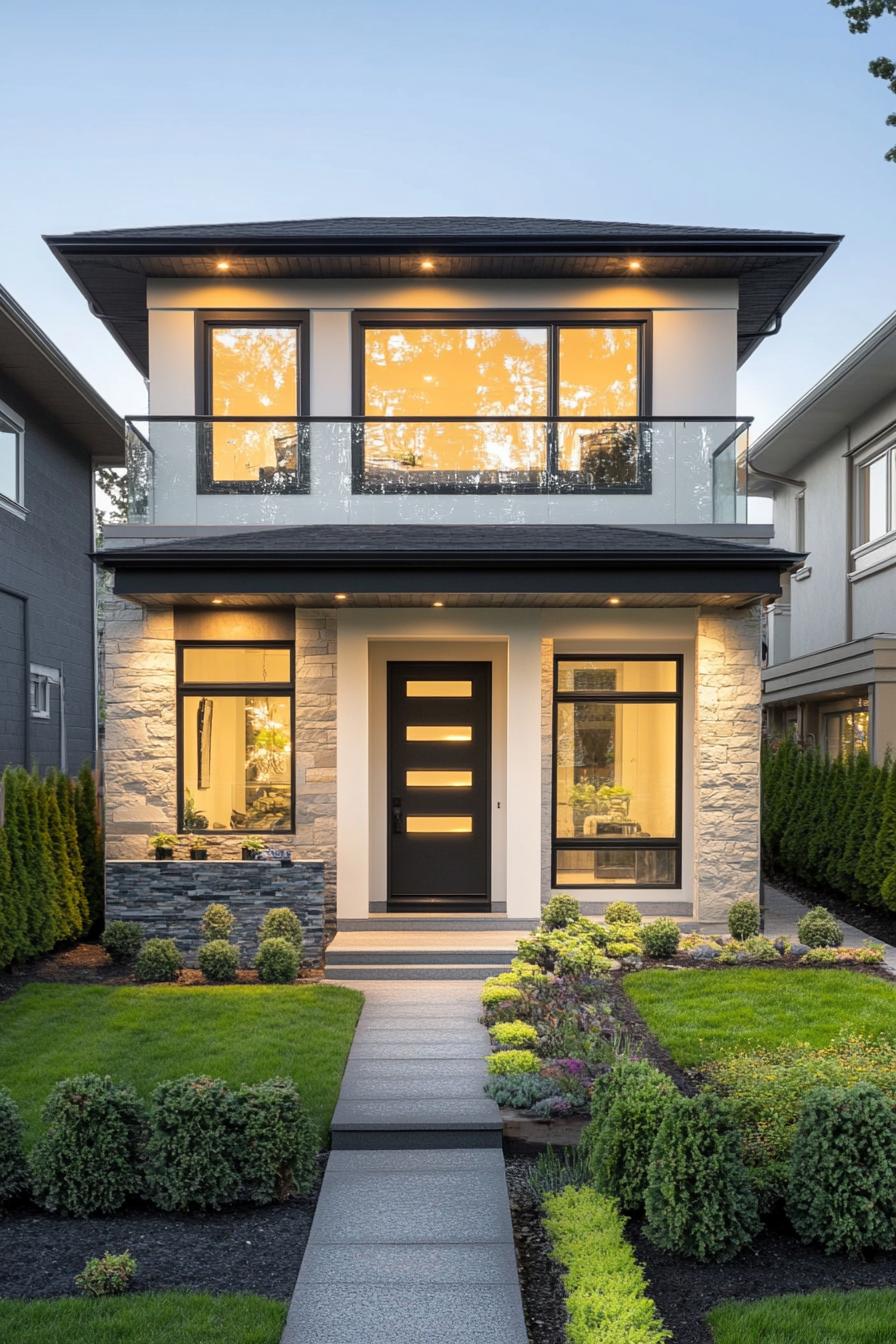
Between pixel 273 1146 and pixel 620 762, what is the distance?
646 cm

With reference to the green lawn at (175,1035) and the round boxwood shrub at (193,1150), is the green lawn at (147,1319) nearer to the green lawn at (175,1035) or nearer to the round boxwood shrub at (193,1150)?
the round boxwood shrub at (193,1150)

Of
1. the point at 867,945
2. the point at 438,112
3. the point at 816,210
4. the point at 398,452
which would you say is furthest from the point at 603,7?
the point at 816,210

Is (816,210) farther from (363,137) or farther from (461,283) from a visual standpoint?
(461,283)

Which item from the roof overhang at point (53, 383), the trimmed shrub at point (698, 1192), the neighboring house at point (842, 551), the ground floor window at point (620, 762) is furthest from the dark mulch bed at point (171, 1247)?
the neighboring house at point (842, 551)

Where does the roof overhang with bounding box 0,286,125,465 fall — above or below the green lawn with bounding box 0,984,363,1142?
above

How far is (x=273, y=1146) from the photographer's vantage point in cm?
459

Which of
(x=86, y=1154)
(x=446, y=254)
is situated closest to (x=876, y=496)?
(x=446, y=254)

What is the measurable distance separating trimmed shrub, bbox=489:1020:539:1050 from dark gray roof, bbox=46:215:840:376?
6414 millimetres

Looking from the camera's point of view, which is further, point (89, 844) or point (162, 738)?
point (89, 844)

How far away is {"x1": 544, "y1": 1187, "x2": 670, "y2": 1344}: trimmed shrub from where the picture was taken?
341 cm

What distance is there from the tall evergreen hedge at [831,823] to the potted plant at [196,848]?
6738mm

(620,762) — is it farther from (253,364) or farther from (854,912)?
(253,364)

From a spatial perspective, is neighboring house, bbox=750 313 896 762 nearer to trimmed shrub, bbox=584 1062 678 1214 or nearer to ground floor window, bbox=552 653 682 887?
ground floor window, bbox=552 653 682 887

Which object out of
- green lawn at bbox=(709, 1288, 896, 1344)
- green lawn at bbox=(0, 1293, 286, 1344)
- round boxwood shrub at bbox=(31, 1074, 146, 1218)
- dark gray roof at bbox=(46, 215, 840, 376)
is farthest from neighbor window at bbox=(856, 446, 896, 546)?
green lawn at bbox=(0, 1293, 286, 1344)
